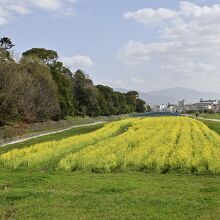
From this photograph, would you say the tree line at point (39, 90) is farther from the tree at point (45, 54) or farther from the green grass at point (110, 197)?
the green grass at point (110, 197)

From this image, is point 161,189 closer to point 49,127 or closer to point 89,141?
point 89,141

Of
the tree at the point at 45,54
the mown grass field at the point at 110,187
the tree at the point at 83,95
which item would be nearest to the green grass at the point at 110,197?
the mown grass field at the point at 110,187

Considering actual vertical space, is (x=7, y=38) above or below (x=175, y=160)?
above

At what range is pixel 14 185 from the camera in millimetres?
14867

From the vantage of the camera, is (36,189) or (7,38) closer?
(36,189)

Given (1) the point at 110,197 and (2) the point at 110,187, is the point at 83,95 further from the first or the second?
(1) the point at 110,197

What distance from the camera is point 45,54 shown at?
83.8 metres

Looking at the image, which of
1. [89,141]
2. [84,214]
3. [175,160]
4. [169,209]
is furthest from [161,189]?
[89,141]

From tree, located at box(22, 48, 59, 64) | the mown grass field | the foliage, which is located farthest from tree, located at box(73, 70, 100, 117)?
the mown grass field

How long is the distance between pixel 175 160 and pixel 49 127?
43196mm

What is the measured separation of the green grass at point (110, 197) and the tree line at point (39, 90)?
27323 mm

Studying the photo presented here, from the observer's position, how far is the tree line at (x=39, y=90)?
146 ft

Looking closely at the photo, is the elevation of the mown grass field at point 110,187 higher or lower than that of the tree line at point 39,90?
lower

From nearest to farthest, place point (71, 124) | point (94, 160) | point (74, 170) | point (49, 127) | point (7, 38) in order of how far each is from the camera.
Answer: point (74, 170), point (94, 160), point (49, 127), point (7, 38), point (71, 124)
